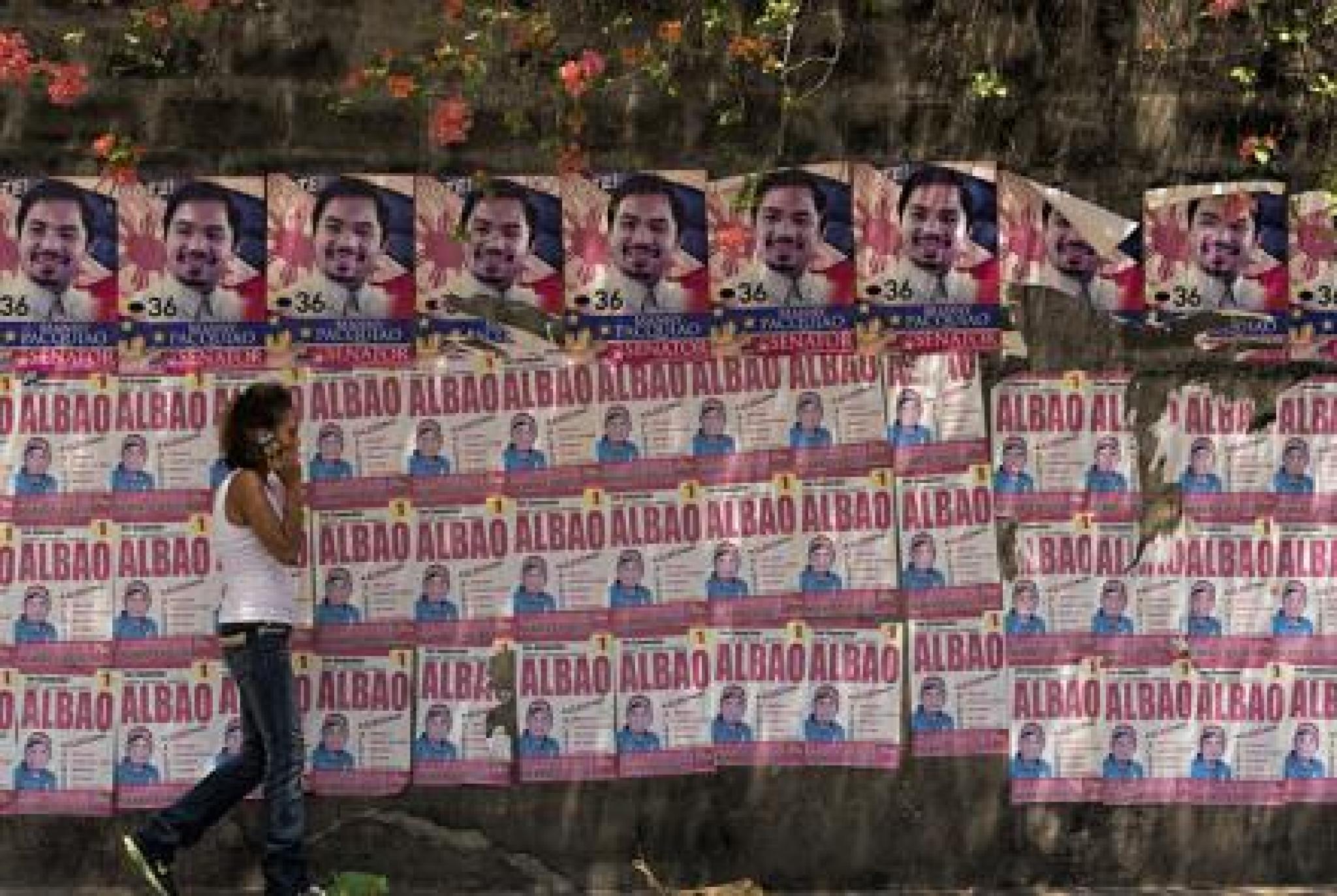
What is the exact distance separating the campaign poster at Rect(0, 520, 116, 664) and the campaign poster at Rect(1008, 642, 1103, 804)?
3.32 metres

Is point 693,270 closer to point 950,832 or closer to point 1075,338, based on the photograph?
point 1075,338

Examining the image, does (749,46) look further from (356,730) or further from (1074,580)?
(356,730)

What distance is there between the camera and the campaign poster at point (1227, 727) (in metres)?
6.82

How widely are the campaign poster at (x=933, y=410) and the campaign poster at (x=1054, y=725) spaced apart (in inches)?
30.5

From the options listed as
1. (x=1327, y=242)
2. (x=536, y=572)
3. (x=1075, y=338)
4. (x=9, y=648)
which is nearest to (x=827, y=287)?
(x=1075, y=338)

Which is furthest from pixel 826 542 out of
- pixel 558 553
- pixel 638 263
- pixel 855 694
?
pixel 638 263

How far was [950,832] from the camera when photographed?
22.1 feet

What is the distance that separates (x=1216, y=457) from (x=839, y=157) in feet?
5.97

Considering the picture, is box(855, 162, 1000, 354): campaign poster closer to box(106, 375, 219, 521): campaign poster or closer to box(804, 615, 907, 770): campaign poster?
box(804, 615, 907, 770): campaign poster

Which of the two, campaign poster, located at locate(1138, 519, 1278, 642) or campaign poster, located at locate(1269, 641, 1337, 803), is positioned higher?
campaign poster, located at locate(1138, 519, 1278, 642)

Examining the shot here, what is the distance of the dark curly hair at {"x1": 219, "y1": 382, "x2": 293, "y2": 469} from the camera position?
20.2 feet

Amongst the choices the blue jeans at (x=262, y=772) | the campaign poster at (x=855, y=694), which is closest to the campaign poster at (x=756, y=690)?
the campaign poster at (x=855, y=694)

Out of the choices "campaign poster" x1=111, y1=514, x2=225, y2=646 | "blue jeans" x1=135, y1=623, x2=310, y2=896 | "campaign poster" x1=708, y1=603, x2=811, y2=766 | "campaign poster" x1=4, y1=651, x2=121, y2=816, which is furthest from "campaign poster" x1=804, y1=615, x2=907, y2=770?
"campaign poster" x1=4, y1=651, x2=121, y2=816

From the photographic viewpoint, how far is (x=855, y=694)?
670 centimetres
